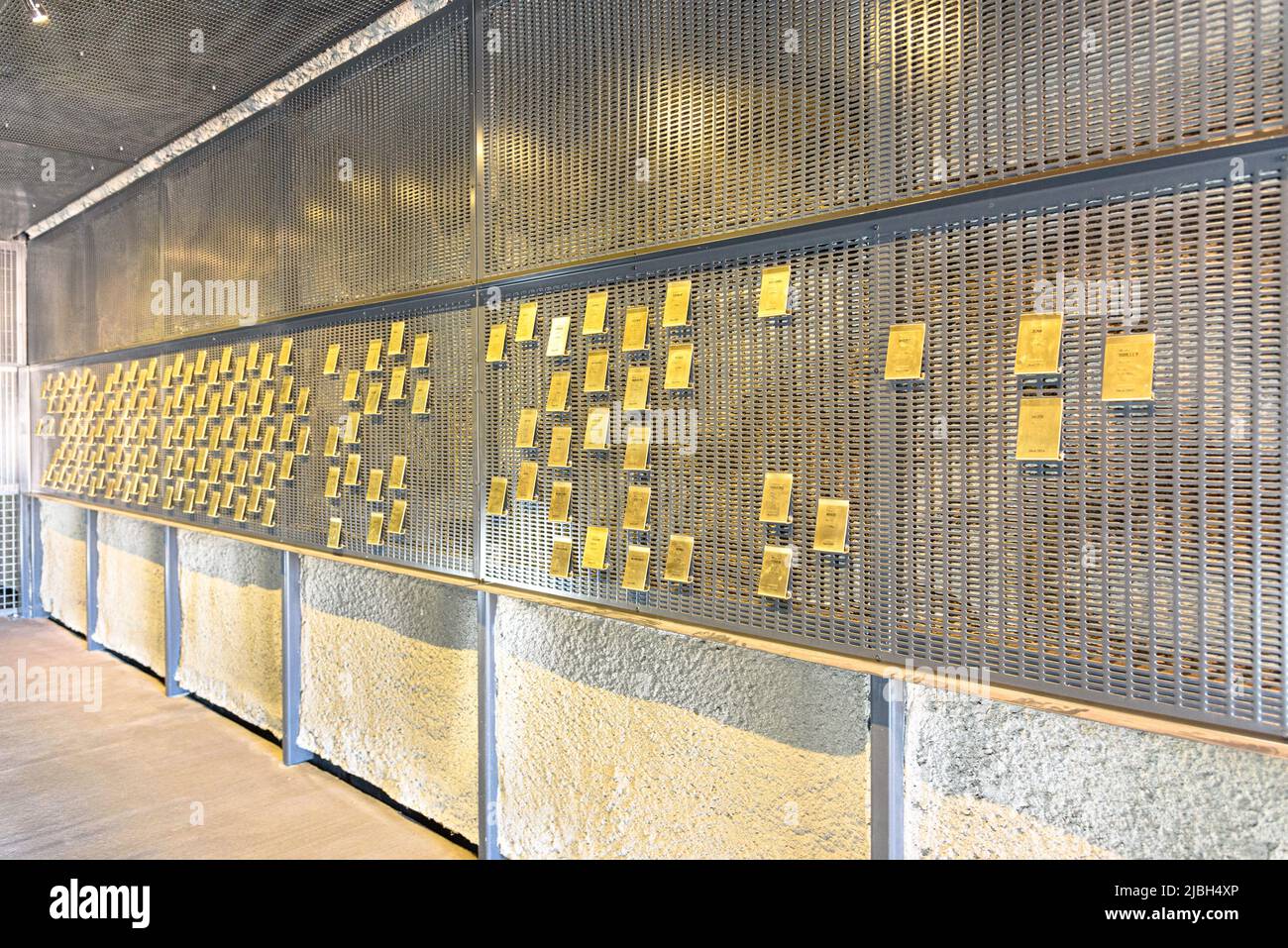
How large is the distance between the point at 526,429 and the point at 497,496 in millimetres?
264

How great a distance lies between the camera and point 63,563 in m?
6.62

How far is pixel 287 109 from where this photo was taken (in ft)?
12.3

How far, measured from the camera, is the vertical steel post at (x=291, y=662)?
3849mm

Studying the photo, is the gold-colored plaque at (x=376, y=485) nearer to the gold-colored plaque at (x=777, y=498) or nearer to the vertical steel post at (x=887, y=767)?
the gold-colored plaque at (x=777, y=498)

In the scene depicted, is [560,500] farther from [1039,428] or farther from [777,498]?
[1039,428]

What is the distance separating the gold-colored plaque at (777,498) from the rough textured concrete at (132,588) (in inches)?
184

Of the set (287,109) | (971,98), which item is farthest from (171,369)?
(971,98)

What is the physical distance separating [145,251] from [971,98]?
16.7 feet

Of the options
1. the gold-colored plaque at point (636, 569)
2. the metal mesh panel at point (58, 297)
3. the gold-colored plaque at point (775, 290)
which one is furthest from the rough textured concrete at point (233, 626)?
the gold-colored plaque at point (775, 290)

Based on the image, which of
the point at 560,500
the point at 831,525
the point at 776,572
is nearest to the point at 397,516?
the point at 560,500

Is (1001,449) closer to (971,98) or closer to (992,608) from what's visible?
(992,608)

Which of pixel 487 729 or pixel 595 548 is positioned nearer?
pixel 595 548

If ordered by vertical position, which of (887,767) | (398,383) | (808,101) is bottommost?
(887,767)

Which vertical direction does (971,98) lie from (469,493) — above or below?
above
